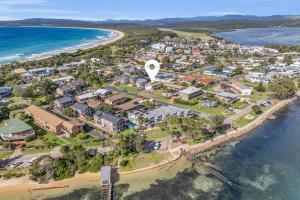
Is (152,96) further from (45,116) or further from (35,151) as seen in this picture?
(35,151)

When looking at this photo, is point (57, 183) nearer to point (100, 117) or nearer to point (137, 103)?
point (100, 117)

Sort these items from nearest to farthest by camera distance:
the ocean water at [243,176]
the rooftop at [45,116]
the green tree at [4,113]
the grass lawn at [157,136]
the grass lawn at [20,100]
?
the ocean water at [243,176], the grass lawn at [157,136], the rooftop at [45,116], the green tree at [4,113], the grass lawn at [20,100]

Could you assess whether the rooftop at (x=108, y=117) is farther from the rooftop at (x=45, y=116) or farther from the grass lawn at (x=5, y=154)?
the grass lawn at (x=5, y=154)

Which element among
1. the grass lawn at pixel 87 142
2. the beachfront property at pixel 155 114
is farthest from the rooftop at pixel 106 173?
the beachfront property at pixel 155 114

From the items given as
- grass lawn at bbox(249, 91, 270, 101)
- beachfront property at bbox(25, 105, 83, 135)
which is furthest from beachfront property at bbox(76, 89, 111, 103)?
grass lawn at bbox(249, 91, 270, 101)

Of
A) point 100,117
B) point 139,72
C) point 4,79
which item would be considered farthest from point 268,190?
point 4,79

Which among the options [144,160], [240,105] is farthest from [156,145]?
[240,105]
